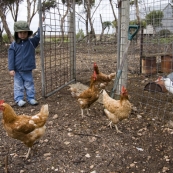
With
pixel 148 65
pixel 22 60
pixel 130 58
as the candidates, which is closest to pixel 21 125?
pixel 22 60

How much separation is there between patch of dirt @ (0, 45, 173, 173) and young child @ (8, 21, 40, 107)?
466 millimetres

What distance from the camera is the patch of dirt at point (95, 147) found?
8.41ft

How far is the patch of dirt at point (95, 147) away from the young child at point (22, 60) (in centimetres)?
47

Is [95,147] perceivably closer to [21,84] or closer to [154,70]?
[21,84]

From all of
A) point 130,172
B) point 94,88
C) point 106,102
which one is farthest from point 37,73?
point 130,172

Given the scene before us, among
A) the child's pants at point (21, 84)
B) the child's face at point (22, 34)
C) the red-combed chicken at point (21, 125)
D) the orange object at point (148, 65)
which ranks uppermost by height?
the child's face at point (22, 34)

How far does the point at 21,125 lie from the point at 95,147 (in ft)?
3.24

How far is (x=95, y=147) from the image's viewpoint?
2941 mm

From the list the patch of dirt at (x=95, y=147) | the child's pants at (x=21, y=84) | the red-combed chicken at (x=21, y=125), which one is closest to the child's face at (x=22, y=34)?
the child's pants at (x=21, y=84)

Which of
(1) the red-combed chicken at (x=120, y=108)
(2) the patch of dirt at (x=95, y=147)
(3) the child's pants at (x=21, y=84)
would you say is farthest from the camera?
(3) the child's pants at (x=21, y=84)

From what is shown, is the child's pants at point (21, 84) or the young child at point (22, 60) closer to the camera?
the young child at point (22, 60)

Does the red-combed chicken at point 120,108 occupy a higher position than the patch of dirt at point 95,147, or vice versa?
the red-combed chicken at point 120,108

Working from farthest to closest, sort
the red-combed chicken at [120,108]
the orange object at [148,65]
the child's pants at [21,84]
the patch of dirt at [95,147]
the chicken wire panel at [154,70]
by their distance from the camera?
the orange object at [148,65], the child's pants at [21,84], the chicken wire panel at [154,70], the red-combed chicken at [120,108], the patch of dirt at [95,147]

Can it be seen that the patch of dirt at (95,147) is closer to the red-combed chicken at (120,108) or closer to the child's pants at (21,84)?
the red-combed chicken at (120,108)
